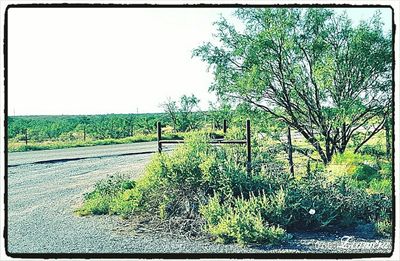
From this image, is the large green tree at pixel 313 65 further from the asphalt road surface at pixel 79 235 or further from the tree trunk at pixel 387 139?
the asphalt road surface at pixel 79 235

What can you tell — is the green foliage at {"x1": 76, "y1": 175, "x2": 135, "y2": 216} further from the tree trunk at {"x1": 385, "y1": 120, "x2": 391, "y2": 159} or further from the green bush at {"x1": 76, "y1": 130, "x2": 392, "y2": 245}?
the tree trunk at {"x1": 385, "y1": 120, "x2": 391, "y2": 159}

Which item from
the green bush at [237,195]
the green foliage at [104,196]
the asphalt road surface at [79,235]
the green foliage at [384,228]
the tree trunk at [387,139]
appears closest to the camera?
the asphalt road surface at [79,235]

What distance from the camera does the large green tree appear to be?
7.24 meters

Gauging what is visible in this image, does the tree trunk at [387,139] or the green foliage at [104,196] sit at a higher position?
the tree trunk at [387,139]

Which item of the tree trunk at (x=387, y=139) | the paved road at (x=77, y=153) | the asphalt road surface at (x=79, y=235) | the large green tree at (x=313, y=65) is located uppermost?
the large green tree at (x=313, y=65)

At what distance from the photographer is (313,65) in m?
7.31

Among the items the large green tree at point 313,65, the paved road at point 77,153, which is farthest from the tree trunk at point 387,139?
the paved road at point 77,153

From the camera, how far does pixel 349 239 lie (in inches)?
215

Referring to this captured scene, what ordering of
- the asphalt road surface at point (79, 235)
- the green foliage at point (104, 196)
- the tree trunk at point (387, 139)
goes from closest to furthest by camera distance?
the asphalt road surface at point (79, 235) → the green foliage at point (104, 196) → the tree trunk at point (387, 139)

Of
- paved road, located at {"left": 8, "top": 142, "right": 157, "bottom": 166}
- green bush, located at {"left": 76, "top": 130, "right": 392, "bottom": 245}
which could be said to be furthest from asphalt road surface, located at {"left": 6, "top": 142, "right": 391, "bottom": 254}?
paved road, located at {"left": 8, "top": 142, "right": 157, "bottom": 166}

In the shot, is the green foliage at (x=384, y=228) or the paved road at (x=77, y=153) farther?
the paved road at (x=77, y=153)

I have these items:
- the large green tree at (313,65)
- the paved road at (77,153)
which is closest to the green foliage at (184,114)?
the large green tree at (313,65)

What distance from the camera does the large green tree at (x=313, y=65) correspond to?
7.24 m

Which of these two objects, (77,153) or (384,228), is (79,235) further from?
(77,153)
